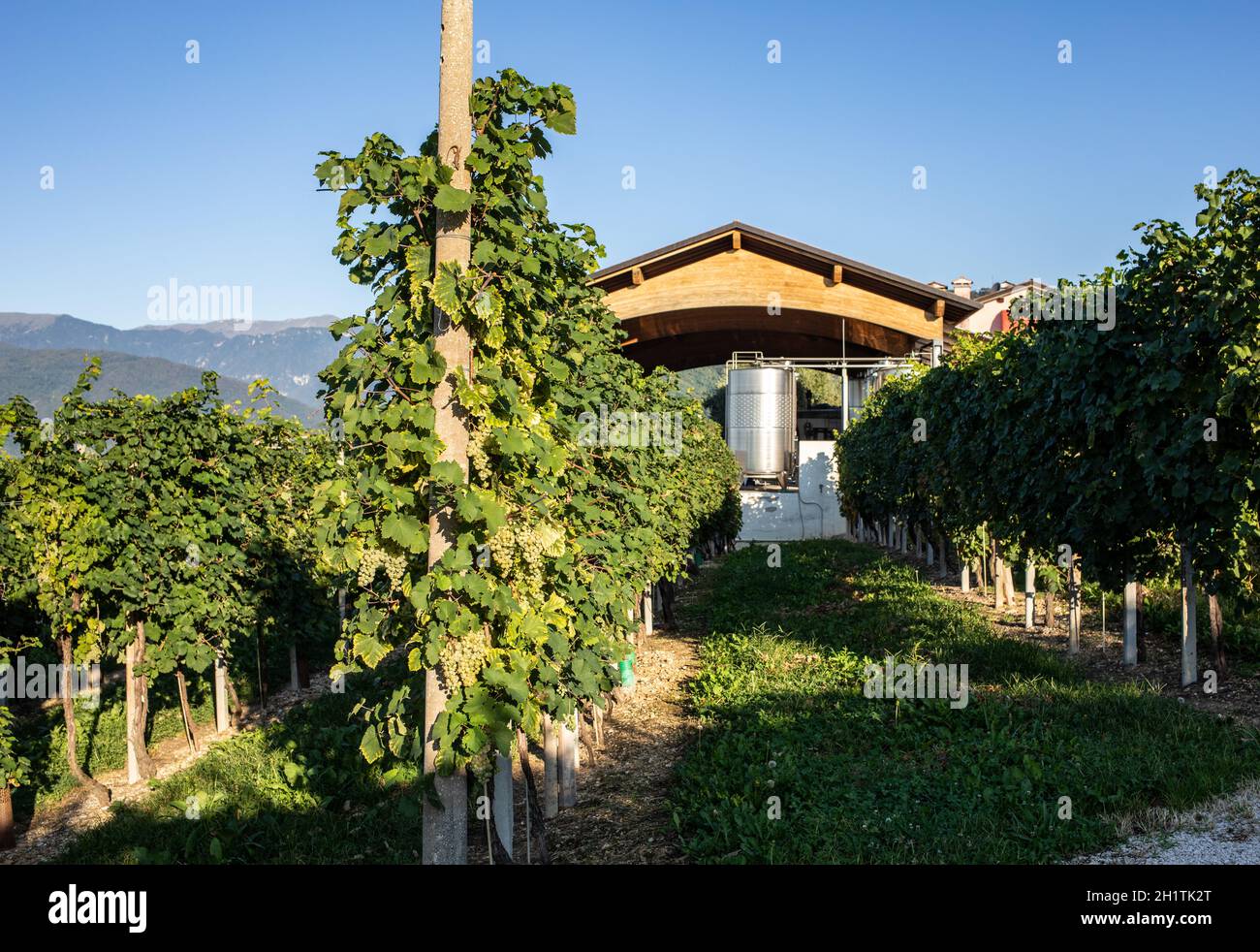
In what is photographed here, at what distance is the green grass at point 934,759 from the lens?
5898 mm

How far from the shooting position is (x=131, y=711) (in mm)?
10773

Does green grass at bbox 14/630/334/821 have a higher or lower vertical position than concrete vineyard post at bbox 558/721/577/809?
lower

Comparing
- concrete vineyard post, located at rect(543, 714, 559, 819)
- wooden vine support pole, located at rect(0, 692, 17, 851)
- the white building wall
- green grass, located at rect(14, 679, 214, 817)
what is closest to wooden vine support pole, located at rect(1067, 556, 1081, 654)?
concrete vineyard post, located at rect(543, 714, 559, 819)

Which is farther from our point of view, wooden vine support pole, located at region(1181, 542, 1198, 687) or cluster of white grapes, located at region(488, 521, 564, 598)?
wooden vine support pole, located at region(1181, 542, 1198, 687)

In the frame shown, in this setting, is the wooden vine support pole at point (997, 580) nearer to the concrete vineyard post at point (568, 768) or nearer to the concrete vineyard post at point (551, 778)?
the concrete vineyard post at point (568, 768)

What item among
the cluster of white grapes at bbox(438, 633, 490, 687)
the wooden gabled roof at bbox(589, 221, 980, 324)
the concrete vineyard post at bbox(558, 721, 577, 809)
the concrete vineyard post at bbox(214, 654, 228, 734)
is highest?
the wooden gabled roof at bbox(589, 221, 980, 324)

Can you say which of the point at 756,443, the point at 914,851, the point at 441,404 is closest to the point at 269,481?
the point at 441,404

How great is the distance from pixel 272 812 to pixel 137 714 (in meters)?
3.72

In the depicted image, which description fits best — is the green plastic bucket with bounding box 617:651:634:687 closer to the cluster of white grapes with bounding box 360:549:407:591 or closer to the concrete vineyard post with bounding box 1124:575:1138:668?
the concrete vineyard post with bounding box 1124:575:1138:668

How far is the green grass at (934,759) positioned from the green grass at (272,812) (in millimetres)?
2602

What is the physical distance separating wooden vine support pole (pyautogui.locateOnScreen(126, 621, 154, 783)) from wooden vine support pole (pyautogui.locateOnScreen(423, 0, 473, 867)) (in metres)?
7.86

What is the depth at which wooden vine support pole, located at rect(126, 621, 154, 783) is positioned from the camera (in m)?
10.7

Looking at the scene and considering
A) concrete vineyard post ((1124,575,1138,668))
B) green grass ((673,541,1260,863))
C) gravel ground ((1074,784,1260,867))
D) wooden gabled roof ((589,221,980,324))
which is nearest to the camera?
gravel ground ((1074,784,1260,867))

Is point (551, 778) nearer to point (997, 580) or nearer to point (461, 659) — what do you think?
point (461, 659)
